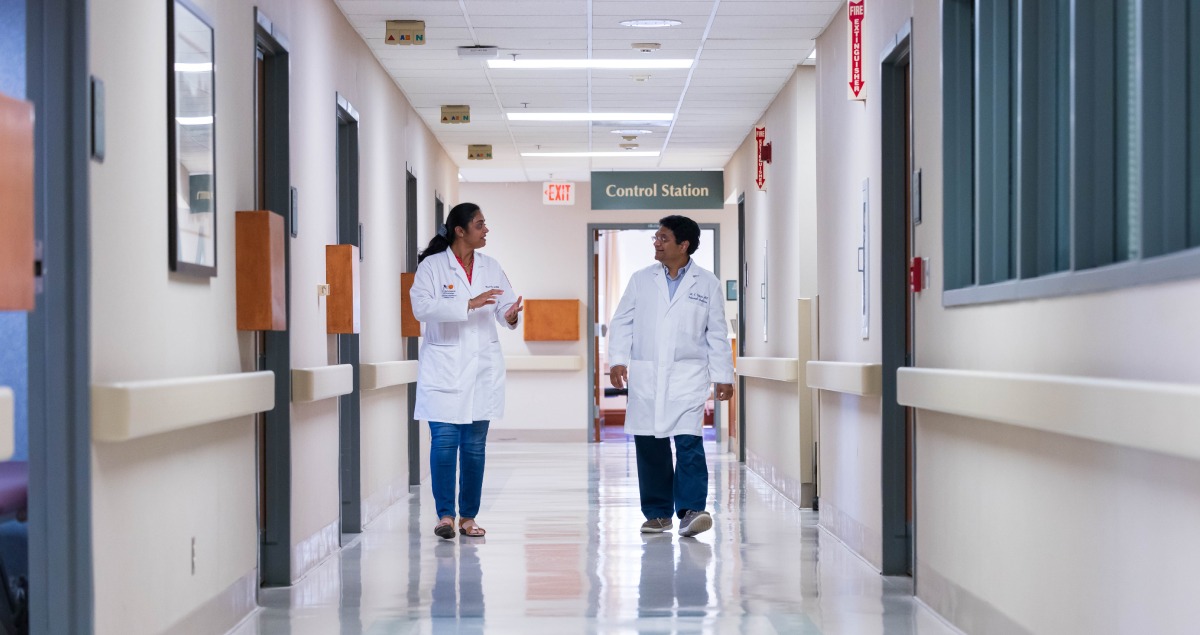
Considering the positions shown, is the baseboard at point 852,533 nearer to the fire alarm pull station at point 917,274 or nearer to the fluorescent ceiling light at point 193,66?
the fire alarm pull station at point 917,274

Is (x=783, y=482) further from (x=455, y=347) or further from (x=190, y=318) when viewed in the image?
(x=190, y=318)

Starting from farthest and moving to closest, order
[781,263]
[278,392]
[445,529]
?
[781,263]
[445,529]
[278,392]

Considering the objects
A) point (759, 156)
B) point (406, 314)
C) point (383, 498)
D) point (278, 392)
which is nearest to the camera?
point (278, 392)

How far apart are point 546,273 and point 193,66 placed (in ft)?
38.9

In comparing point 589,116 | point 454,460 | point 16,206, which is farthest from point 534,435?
point 16,206

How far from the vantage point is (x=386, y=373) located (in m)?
8.10

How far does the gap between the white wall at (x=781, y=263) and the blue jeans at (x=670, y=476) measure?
1.74 metres

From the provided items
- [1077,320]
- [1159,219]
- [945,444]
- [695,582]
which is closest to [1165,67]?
[1159,219]

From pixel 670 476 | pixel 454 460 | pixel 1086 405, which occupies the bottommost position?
pixel 670 476

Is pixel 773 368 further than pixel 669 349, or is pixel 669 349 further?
pixel 773 368

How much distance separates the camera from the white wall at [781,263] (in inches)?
345

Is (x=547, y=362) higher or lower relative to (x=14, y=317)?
lower

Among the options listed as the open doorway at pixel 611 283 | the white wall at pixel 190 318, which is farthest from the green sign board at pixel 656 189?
the white wall at pixel 190 318

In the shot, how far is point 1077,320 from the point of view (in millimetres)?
3379
